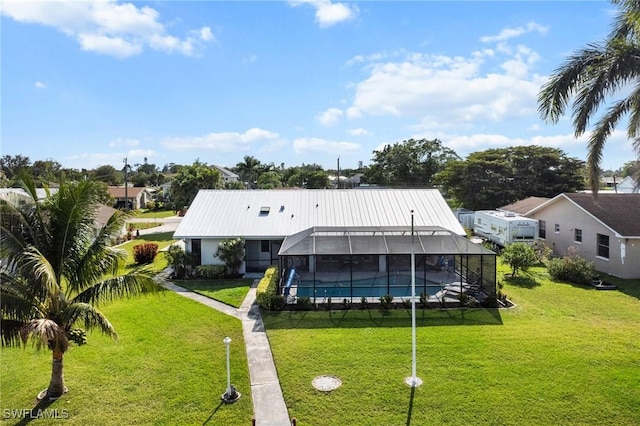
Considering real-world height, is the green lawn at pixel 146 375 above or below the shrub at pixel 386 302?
below

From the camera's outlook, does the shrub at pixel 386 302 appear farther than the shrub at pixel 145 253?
No

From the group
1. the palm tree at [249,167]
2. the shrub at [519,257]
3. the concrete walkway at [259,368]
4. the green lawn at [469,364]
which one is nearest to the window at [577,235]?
the shrub at [519,257]

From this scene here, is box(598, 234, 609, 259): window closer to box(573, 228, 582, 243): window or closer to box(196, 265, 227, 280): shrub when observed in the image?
box(573, 228, 582, 243): window

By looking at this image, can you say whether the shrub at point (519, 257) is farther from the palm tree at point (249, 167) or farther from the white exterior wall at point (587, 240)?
the palm tree at point (249, 167)

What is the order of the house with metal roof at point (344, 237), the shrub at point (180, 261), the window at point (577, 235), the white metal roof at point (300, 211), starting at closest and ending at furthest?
the house with metal roof at point (344, 237) < the shrub at point (180, 261) < the white metal roof at point (300, 211) < the window at point (577, 235)

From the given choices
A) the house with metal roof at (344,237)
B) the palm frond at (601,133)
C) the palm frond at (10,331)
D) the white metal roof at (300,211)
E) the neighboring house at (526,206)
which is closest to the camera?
the palm frond at (10,331)

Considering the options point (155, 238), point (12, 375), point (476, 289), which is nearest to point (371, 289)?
point (476, 289)

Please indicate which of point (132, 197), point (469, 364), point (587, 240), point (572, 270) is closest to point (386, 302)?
point (469, 364)

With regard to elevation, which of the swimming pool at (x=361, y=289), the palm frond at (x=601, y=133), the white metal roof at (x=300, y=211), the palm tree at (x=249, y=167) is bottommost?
the swimming pool at (x=361, y=289)

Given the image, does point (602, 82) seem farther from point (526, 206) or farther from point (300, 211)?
point (526, 206)
